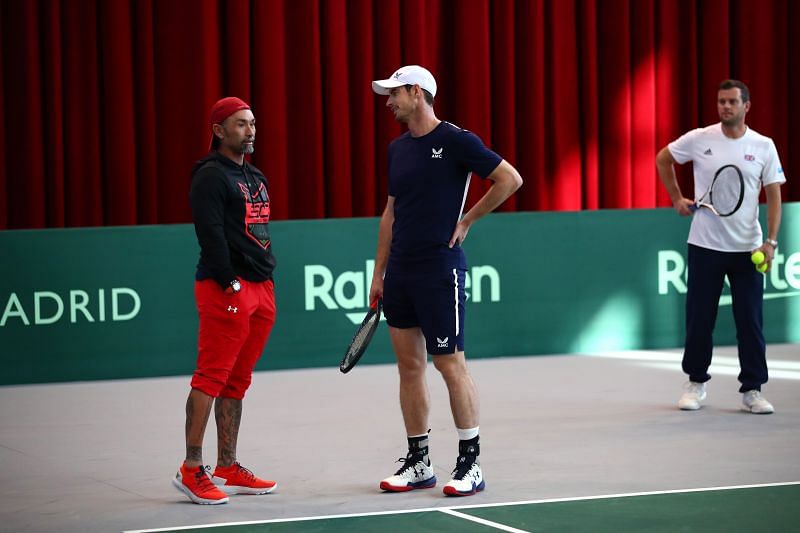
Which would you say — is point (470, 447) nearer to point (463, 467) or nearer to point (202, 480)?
point (463, 467)

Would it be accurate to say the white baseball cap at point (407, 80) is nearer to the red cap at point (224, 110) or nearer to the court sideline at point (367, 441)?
the red cap at point (224, 110)

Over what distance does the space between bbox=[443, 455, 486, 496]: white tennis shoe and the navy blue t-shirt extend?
79cm

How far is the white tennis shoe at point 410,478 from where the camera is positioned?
17.9ft

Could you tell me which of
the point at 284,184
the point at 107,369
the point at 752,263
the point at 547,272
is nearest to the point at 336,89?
the point at 284,184

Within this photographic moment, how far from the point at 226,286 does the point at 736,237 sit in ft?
10.4

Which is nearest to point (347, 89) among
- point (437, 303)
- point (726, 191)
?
point (726, 191)

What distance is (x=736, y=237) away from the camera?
7.18 metres

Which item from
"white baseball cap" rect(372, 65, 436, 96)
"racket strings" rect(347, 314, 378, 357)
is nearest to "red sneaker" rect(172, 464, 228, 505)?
"racket strings" rect(347, 314, 378, 357)

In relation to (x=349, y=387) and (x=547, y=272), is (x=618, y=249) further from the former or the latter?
(x=349, y=387)

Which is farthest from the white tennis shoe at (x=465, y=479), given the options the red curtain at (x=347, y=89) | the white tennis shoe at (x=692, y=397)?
the red curtain at (x=347, y=89)

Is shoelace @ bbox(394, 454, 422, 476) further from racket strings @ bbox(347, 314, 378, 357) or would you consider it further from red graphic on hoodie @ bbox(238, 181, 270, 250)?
red graphic on hoodie @ bbox(238, 181, 270, 250)

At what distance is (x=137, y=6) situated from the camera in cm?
1145

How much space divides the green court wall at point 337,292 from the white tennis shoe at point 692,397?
2.24m

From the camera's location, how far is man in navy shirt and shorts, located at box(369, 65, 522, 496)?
5.34m
